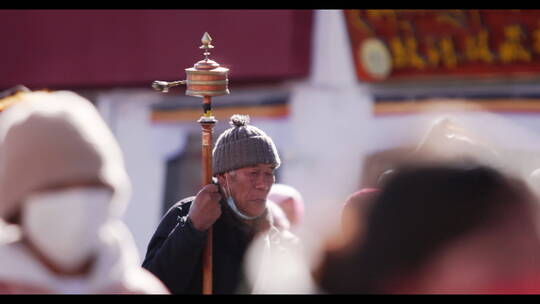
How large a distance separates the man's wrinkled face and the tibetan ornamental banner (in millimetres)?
4592

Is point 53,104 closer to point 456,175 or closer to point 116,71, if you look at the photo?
point 456,175

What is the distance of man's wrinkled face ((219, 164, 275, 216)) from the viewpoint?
3.74 m

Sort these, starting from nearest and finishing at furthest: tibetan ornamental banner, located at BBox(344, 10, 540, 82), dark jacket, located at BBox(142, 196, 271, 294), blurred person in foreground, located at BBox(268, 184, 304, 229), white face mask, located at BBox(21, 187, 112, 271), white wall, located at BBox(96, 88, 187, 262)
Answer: white face mask, located at BBox(21, 187, 112, 271)
dark jacket, located at BBox(142, 196, 271, 294)
blurred person in foreground, located at BBox(268, 184, 304, 229)
tibetan ornamental banner, located at BBox(344, 10, 540, 82)
white wall, located at BBox(96, 88, 187, 262)

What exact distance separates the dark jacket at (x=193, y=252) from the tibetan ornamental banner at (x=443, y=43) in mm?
4740

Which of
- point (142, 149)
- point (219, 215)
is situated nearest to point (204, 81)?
point (219, 215)

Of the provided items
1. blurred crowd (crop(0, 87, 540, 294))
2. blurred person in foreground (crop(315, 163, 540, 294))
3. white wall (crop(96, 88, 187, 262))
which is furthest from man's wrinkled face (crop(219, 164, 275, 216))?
white wall (crop(96, 88, 187, 262))

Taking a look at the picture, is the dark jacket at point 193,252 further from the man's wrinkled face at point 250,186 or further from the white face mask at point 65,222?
the white face mask at point 65,222

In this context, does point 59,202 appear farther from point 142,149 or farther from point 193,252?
point 142,149

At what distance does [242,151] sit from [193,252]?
0.56 m

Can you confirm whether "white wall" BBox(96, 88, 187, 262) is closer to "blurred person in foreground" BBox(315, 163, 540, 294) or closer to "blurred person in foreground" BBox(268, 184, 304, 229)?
"blurred person in foreground" BBox(268, 184, 304, 229)

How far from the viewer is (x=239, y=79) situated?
30.2 ft

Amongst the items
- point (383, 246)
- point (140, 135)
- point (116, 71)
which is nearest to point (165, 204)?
point (140, 135)

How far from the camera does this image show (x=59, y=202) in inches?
74.3

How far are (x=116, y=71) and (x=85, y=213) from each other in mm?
8137
